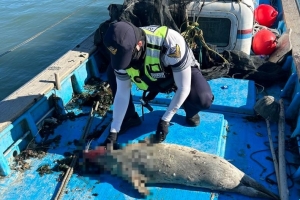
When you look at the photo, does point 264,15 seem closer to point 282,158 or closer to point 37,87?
point 282,158

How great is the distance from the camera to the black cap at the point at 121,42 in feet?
9.75

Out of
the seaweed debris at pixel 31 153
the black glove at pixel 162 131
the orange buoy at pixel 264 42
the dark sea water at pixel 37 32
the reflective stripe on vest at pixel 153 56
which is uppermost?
the reflective stripe on vest at pixel 153 56

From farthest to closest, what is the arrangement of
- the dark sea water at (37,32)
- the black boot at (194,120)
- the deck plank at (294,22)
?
the dark sea water at (37,32) < the deck plank at (294,22) < the black boot at (194,120)

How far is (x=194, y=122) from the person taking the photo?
4113 mm

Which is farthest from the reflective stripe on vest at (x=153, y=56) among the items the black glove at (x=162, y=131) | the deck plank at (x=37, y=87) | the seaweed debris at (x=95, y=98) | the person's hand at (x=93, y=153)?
the deck plank at (x=37, y=87)

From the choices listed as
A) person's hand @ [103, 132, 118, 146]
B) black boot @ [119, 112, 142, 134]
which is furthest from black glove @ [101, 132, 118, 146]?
black boot @ [119, 112, 142, 134]

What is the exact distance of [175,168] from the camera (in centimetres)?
337

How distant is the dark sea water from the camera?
317 inches

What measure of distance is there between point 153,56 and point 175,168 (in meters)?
1.20

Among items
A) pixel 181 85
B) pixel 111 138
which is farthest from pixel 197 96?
pixel 111 138

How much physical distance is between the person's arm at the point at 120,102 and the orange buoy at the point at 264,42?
9.56ft

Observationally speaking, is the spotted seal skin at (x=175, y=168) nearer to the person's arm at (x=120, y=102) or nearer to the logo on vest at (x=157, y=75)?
the person's arm at (x=120, y=102)

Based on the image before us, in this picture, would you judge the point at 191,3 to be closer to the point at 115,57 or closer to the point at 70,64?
the point at 70,64

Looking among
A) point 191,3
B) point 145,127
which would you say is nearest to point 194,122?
point 145,127
